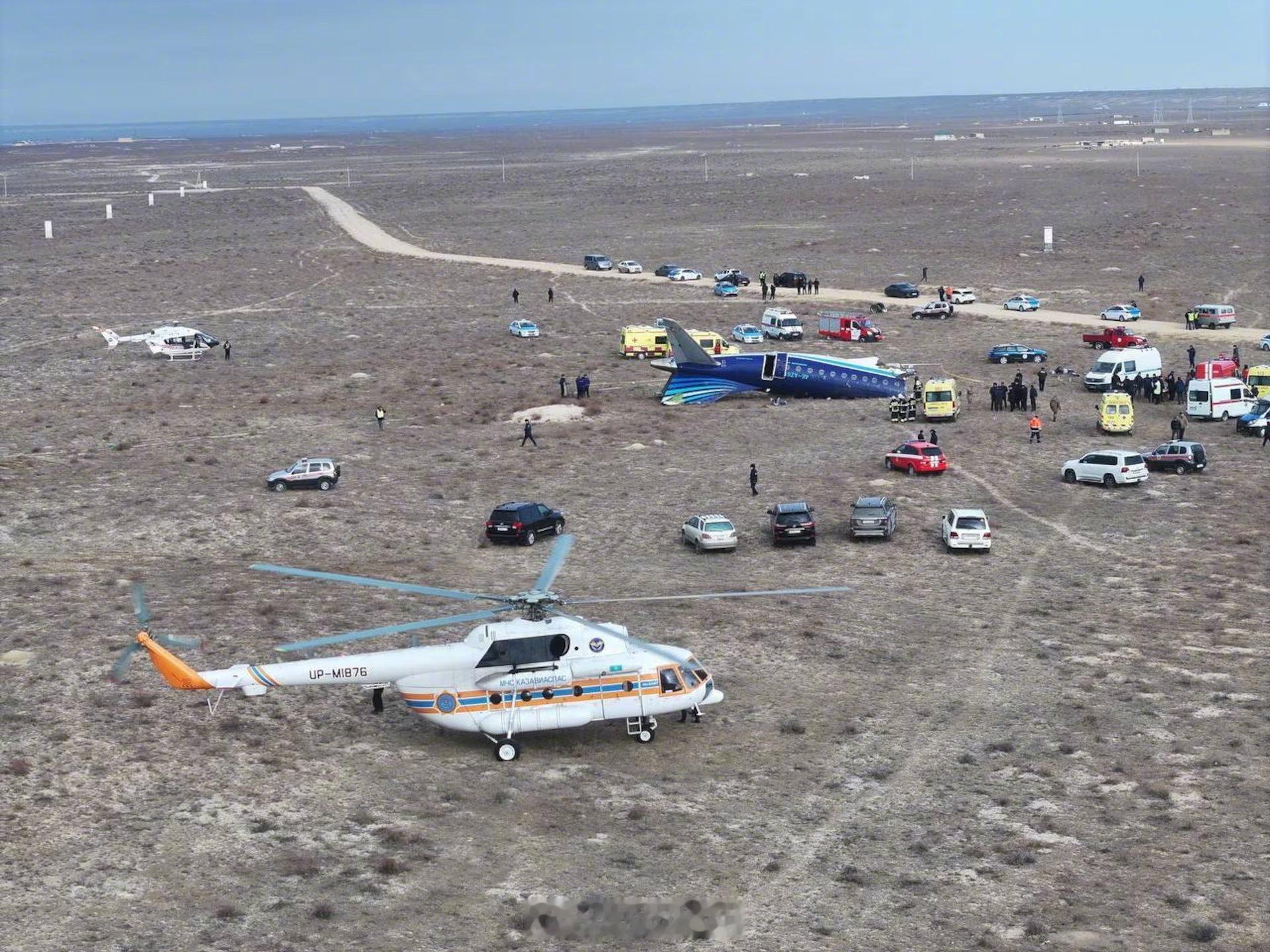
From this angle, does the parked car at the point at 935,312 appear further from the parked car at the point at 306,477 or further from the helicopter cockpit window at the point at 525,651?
the helicopter cockpit window at the point at 525,651

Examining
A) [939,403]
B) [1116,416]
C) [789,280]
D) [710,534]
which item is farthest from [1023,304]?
[710,534]

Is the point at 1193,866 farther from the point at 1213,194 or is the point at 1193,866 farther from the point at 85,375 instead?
the point at 1213,194

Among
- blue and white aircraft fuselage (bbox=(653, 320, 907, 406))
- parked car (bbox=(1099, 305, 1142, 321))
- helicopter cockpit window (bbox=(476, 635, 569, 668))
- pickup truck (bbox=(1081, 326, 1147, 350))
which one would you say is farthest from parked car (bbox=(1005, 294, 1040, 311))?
helicopter cockpit window (bbox=(476, 635, 569, 668))

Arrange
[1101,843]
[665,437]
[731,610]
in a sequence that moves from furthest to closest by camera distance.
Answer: [665,437] → [731,610] → [1101,843]

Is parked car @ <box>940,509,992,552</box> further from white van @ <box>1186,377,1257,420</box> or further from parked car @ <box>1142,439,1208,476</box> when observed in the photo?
white van @ <box>1186,377,1257,420</box>

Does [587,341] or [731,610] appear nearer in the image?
[731,610]

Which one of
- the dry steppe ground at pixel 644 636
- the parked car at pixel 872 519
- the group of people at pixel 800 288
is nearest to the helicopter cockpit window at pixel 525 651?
the dry steppe ground at pixel 644 636

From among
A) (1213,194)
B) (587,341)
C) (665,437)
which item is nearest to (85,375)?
(587,341)
